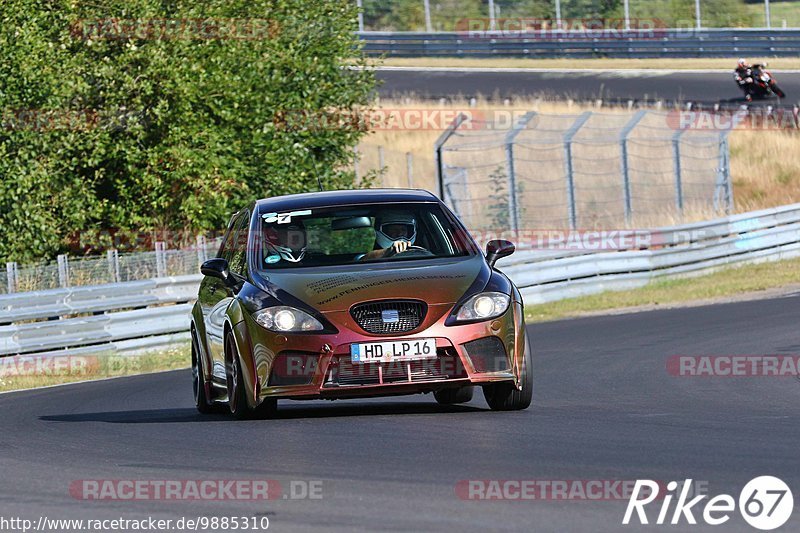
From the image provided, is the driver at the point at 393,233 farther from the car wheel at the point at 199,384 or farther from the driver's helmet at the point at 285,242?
the car wheel at the point at 199,384

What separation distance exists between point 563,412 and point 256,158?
641 inches

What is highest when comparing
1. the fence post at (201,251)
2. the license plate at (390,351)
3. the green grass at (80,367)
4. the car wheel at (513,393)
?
the license plate at (390,351)

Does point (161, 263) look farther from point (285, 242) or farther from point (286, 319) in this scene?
point (286, 319)

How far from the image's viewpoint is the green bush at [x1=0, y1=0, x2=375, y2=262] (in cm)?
2230

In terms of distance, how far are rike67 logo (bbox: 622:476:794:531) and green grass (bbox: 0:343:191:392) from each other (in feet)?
36.2

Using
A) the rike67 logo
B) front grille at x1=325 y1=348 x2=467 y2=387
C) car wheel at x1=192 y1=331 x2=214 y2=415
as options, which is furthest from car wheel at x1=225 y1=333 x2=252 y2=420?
the rike67 logo

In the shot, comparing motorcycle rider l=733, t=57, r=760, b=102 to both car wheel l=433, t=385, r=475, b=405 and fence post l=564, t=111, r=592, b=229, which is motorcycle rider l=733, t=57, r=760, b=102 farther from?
car wheel l=433, t=385, r=475, b=405

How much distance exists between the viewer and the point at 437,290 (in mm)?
9508

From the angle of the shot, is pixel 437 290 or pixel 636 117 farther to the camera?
pixel 636 117

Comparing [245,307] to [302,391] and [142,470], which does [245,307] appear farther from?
[142,470]

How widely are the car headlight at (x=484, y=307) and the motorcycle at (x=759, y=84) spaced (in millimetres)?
32006


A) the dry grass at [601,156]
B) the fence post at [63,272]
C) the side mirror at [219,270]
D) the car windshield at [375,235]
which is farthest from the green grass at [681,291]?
the side mirror at [219,270]

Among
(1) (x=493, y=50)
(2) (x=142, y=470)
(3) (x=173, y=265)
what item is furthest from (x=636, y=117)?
(1) (x=493, y=50)

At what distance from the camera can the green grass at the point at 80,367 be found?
56.1ft
